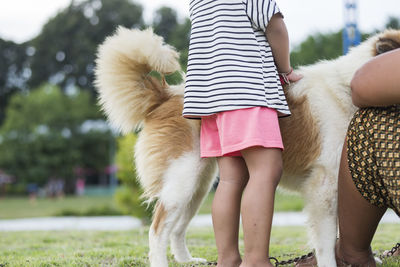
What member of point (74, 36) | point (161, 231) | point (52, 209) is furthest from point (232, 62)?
point (74, 36)

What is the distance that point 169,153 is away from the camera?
263cm

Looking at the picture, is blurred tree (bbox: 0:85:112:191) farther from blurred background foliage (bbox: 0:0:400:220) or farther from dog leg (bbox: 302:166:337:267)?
dog leg (bbox: 302:166:337:267)

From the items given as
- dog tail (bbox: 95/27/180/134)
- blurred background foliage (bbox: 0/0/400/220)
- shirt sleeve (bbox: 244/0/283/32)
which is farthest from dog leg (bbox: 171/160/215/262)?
blurred background foliage (bbox: 0/0/400/220)

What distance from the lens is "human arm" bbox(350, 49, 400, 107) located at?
1.58 metres

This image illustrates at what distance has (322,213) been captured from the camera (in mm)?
2434

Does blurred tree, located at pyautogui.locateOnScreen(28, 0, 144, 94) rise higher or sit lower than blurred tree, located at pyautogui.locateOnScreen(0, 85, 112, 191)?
higher

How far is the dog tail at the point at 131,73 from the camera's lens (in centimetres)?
273

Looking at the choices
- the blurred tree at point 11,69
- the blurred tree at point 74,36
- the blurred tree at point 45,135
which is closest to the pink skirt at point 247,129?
the blurred tree at point 45,135

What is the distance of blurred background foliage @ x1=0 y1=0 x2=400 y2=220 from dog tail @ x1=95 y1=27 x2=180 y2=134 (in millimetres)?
25183

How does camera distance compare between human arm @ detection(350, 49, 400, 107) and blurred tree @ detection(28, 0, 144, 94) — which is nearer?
human arm @ detection(350, 49, 400, 107)

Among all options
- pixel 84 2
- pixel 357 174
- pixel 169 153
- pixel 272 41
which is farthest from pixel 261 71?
pixel 84 2

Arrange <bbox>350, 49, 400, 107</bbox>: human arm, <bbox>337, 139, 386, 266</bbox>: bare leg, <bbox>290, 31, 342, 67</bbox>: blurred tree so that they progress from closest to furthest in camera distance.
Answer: <bbox>350, 49, 400, 107</bbox>: human arm, <bbox>337, 139, 386, 266</bbox>: bare leg, <bbox>290, 31, 342, 67</bbox>: blurred tree

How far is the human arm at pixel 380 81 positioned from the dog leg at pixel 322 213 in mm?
830

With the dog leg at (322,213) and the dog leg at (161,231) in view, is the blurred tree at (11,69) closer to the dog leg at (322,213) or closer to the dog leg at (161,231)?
the dog leg at (161,231)
